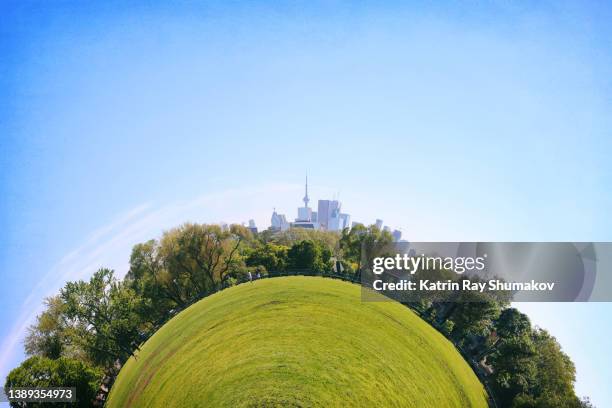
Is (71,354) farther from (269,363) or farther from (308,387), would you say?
(308,387)

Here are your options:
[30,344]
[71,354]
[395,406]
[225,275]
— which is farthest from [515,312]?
[30,344]

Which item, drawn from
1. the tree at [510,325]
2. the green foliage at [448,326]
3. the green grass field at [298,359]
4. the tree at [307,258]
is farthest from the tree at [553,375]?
the tree at [307,258]

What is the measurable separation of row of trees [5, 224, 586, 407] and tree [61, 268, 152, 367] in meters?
0.10

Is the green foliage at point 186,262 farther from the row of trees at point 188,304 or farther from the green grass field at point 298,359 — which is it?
the green grass field at point 298,359

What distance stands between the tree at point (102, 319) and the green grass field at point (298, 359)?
362 cm

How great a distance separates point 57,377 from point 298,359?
19.2m

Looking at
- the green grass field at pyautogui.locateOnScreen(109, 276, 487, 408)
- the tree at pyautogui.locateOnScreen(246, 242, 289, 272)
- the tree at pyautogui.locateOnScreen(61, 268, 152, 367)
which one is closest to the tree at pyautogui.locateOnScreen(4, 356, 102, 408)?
the green grass field at pyautogui.locateOnScreen(109, 276, 487, 408)

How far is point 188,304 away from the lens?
3944 cm

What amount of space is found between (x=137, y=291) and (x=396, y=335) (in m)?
33.8

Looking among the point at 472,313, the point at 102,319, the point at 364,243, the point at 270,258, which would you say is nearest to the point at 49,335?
the point at 102,319

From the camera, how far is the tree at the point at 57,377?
25.0 meters

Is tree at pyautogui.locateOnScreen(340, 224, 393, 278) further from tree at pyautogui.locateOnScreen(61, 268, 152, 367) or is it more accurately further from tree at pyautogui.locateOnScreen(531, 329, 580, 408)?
tree at pyautogui.locateOnScreen(61, 268, 152, 367)

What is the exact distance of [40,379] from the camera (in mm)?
25500

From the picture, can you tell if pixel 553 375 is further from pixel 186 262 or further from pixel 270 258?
pixel 186 262
